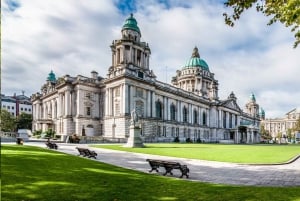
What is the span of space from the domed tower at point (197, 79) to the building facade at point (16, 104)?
3196 inches

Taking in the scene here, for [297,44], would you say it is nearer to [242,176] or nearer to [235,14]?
[235,14]

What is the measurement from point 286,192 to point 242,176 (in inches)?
172

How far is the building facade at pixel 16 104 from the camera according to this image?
13612 centimetres

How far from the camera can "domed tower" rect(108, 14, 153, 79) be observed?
63688mm

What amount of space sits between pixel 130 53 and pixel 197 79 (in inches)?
1851

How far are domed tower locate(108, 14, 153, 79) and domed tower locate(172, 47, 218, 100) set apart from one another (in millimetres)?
39486

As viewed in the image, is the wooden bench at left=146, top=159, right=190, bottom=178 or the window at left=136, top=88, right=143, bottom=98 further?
the window at left=136, top=88, right=143, bottom=98

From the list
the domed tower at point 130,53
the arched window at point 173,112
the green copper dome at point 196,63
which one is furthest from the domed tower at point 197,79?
the domed tower at point 130,53

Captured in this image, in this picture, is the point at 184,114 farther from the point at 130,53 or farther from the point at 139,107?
the point at 130,53

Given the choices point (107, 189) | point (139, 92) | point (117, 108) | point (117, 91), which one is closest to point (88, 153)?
point (107, 189)

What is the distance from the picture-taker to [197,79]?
349 ft

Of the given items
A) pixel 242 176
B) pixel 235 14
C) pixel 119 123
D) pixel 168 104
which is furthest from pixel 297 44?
pixel 168 104

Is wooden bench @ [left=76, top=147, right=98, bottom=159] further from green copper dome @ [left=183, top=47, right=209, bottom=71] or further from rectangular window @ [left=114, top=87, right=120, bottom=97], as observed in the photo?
green copper dome @ [left=183, top=47, right=209, bottom=71]

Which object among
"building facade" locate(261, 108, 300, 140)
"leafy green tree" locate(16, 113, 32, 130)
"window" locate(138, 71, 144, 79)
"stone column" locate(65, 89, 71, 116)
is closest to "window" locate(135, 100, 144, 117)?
"window" locate(138, 71, 144, 79)
